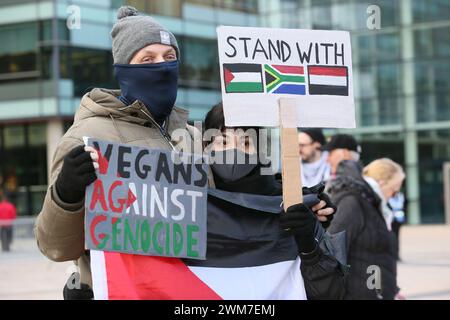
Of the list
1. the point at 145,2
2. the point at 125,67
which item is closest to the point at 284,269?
the point at 125,67

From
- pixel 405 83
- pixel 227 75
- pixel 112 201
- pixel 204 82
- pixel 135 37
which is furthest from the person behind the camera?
pixel 204 82

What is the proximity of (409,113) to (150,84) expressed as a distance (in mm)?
27872

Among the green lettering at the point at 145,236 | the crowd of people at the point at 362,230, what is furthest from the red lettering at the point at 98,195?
the crowd of people at the point at 362,230

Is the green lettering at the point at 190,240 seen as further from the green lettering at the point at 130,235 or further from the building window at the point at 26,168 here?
the building window at the point at 26,168

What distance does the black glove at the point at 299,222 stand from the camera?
8.72 ft

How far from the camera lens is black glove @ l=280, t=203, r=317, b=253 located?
2658 millimetres

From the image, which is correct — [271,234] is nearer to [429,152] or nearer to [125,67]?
[125,67]

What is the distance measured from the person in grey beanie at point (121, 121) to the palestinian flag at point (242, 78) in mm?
278

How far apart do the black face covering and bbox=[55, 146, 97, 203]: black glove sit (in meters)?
0.45

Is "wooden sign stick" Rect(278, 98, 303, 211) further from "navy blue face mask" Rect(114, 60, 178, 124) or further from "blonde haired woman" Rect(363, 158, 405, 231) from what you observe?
"blonde haired woman" Rect(363, 158, 405, 231)

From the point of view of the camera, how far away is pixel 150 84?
2.88 metres

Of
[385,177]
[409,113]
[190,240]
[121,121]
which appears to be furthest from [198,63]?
[190,240]

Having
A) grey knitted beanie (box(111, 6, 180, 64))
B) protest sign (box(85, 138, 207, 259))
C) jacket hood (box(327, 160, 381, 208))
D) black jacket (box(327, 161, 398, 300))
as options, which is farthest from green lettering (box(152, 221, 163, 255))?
jacket hood (box(327, 160, 381, 208))

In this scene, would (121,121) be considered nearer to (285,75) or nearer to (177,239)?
(177,239)
